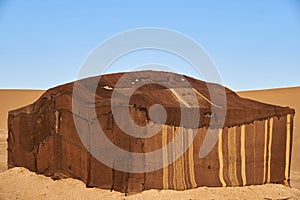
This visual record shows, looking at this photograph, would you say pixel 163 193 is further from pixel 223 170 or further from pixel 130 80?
pixel 130 80

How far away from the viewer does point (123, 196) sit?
4.34m

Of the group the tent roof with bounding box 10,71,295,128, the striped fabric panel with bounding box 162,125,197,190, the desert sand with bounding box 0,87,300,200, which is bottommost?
the desert sand with bounding box 0,87,300,200

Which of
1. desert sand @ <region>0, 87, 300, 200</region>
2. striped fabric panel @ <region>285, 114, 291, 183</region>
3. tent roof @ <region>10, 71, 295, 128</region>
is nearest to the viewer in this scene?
desert sand @ <region>0, 87, 300, 200</region>

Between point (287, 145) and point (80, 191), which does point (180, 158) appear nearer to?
point (80, 191)

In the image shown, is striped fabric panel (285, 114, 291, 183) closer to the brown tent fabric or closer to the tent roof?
the brown tent fabric

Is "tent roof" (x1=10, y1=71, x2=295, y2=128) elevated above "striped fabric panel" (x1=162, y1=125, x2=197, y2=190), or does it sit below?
above

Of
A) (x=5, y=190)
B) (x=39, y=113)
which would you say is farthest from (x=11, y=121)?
(x=5, y=190)

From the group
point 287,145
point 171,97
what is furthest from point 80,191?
point 287,145

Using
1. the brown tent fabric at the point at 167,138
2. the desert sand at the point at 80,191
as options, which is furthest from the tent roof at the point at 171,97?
the desert sand at the point at 80,191

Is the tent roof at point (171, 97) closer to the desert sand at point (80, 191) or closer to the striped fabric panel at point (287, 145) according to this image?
the striped fabric panel at point (287, 145)

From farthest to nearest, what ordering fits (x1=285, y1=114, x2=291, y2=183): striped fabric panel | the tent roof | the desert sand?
1. (x1=285, y1=114, x2=291, y2=183): striped fabric panel
2. the tent roof
3. the desert sand

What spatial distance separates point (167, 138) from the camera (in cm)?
444

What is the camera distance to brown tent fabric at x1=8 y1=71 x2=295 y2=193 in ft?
14.6

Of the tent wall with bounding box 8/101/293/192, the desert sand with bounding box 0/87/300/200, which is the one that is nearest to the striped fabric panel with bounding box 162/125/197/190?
the tent wall with bounding box 8/101/293/192
